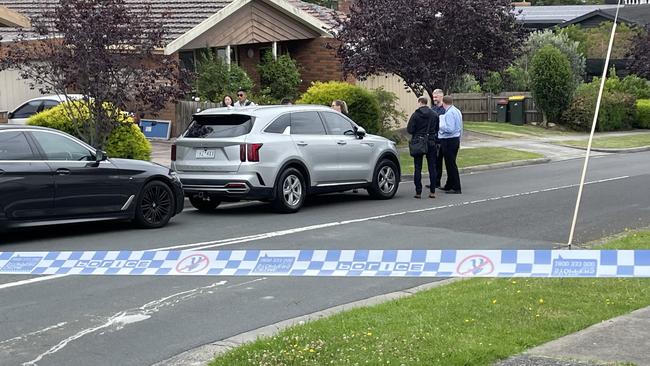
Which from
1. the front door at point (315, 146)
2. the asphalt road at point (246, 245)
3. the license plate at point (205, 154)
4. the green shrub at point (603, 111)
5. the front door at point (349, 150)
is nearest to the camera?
the asphalt road at point (246, 245)

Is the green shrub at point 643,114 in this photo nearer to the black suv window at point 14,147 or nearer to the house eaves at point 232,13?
the house eaves at point 232,13

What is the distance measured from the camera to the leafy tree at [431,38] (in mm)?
23031

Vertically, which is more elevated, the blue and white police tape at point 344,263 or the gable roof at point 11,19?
the gable roof at point 11,19

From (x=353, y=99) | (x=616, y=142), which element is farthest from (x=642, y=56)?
(x=353, y=99)

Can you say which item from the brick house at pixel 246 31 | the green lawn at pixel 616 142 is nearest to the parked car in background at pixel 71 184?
the brick house at pixel 246 31

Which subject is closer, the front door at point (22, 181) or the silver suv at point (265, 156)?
the front door at point (22, 181)

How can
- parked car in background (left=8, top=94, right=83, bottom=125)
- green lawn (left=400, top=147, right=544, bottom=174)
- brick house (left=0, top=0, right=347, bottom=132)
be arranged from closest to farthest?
1. green lawn (left=400, top=147, right=544, bottom=174)
2. parked car in background (left=8, top=94, right=83, bottom=125)
3. brick house (left=0, top=0, right=347, bottom=132)

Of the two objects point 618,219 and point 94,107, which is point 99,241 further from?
point 618,219

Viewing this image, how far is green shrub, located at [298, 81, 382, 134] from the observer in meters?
24.3

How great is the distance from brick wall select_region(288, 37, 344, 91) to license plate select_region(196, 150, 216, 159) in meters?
16.4

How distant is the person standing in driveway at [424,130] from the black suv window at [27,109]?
1152 cm

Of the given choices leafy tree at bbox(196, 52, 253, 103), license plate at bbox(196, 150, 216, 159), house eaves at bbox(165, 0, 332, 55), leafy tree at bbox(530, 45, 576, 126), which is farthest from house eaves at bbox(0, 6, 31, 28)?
leafy tree at bbox(530, 45, 576, 126)

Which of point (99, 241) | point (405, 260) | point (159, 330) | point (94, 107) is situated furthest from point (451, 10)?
point (159, 330)

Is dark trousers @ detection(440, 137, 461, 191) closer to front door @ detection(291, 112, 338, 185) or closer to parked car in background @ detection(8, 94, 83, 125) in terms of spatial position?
front door @ detection(291, 112, 338, 185)
